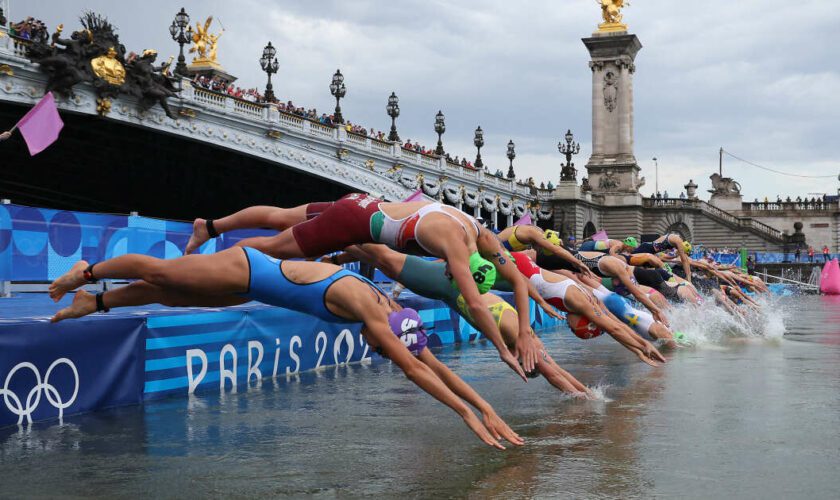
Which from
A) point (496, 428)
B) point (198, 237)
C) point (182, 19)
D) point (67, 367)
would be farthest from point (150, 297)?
point (182, 19)

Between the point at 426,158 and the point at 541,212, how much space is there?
71.7 ft

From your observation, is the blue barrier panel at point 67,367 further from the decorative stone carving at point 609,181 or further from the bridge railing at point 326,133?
the decorative stone carving at point 609,181

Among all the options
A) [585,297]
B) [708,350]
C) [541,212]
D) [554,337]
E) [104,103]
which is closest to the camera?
[585,297]

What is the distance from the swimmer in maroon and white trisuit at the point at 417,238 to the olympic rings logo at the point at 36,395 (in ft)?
7.15

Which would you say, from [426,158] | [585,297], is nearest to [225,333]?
[585,297]

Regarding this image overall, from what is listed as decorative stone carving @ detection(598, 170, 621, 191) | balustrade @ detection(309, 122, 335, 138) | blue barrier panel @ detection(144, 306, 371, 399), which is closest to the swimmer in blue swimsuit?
blue barrier panel @ detection(144, 306, 371, 399)

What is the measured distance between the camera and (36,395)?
28.9 feet

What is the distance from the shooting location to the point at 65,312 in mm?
8258

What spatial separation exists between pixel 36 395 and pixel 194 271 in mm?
2648

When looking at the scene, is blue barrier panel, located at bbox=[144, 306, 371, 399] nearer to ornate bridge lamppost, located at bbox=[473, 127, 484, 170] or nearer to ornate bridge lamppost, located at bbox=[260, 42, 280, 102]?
ornate bridge lamppost, located at bbox=[260, 42, 280, 102]

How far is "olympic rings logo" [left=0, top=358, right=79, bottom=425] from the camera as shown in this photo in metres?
8.49

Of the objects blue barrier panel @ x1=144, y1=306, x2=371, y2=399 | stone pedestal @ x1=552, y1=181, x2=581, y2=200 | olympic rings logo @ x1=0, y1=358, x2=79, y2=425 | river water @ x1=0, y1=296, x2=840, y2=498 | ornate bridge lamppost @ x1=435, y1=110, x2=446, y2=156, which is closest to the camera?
river water @ x1=0, y1=296, x2=840, y2=498

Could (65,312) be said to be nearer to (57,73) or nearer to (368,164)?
(57,73)

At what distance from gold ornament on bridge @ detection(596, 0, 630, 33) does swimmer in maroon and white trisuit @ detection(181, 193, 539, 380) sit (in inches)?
3250
